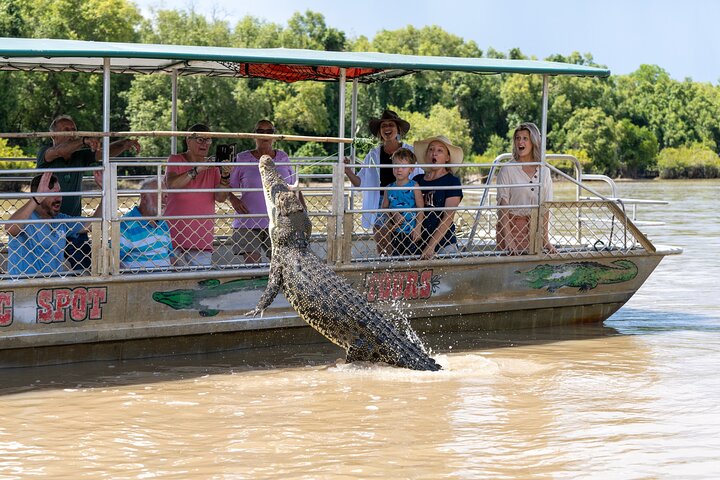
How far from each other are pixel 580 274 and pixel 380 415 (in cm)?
348

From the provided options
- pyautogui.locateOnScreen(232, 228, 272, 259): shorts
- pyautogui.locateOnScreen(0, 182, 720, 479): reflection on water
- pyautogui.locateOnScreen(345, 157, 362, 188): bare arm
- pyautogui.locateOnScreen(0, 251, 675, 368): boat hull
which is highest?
pyautogui.locateOnScreen(345, 157, 362, 188): bare arm

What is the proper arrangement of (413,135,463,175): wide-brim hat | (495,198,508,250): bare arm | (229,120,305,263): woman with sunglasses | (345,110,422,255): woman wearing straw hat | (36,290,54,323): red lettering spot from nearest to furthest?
(36,290,54,323): red lettering spot
(229,120,305,263): woman with sunglasses
(413,135,463,175): wide-brim hat
(495,198,508,250): bare arm
(345,110,422,255): woman wearing straw hat

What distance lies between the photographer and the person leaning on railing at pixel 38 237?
7.65 metres

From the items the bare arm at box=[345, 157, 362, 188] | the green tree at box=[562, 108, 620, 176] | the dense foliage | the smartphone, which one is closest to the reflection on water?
the bare arm at box=[345, 157, 362, 188]

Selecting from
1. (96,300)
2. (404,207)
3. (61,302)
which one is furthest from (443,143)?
(61,302)

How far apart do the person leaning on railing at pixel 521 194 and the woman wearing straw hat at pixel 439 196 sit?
1.62 ft

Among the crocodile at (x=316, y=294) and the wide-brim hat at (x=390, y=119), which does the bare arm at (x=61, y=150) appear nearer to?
the crocodile at (x=316, y=294)

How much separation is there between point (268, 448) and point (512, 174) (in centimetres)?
425

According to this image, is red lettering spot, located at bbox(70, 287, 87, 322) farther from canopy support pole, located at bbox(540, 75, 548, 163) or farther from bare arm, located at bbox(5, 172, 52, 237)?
canopy support pole, located at bbox(540, 75, 548, 163)

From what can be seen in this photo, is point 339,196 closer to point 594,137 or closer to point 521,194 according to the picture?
point 521,194

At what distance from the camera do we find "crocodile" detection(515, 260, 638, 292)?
31.1 ft

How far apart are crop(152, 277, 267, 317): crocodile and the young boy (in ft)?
4.71

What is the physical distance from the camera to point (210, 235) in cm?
852

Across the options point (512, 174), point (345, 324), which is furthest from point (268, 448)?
point (512, 174)
